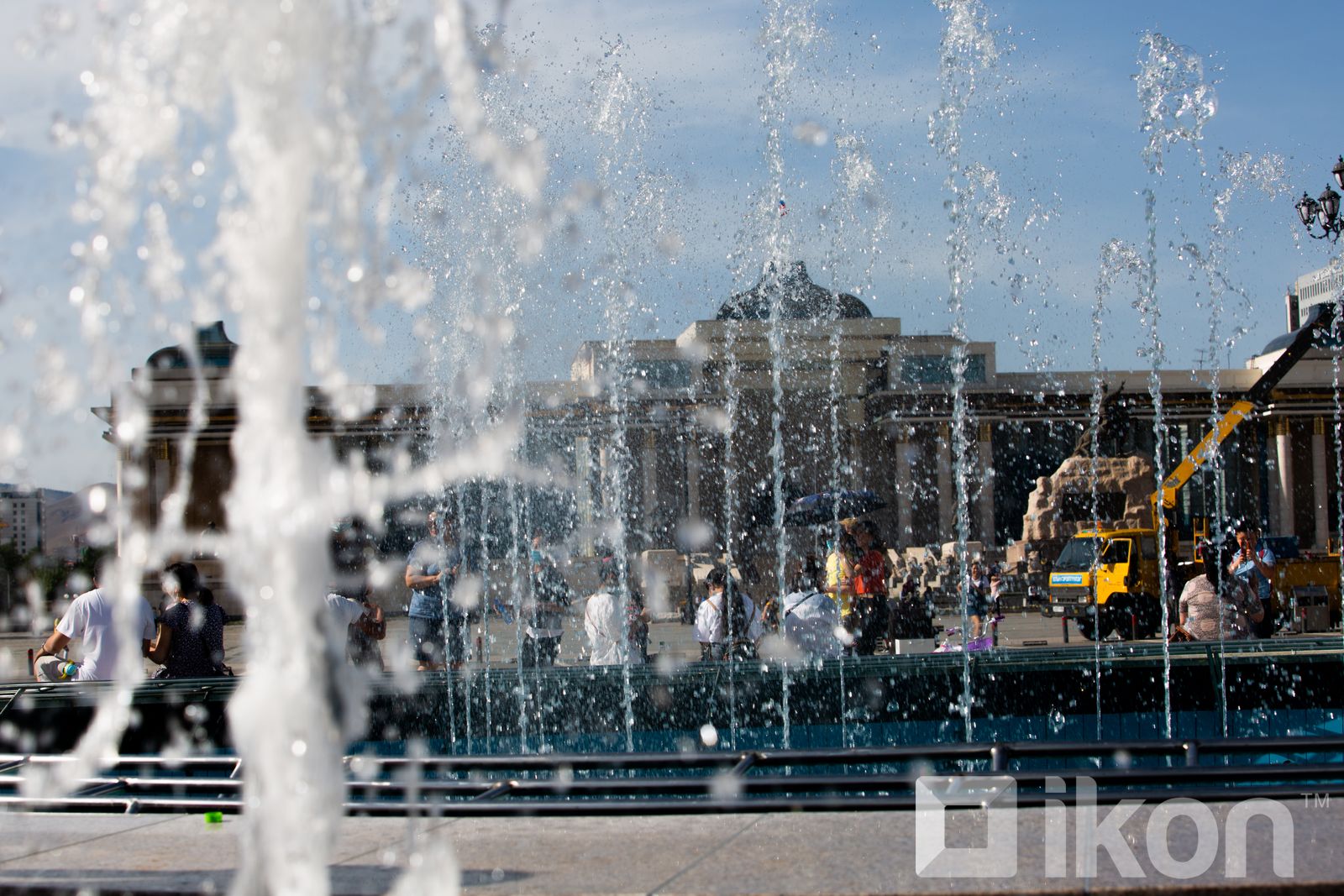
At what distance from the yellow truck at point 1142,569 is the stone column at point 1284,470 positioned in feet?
63.7

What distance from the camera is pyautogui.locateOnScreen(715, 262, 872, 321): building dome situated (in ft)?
108

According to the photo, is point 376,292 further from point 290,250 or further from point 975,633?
point 975,633

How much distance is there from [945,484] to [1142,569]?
65.8 ft

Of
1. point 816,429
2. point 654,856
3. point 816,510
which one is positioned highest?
point 816,429

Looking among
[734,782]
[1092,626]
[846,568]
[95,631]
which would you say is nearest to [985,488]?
[1092,626]

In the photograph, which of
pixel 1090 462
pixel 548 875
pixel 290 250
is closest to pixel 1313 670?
pixel 548 875

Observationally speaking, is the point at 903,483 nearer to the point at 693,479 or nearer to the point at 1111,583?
the point at 693,479

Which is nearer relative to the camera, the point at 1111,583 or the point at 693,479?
the point at 1111,583

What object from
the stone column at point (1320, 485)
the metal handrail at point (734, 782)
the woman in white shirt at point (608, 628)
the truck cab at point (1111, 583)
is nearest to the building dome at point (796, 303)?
the stone column at point (1320, 485)

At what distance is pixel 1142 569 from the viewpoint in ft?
58.7

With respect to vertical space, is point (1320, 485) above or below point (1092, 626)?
above

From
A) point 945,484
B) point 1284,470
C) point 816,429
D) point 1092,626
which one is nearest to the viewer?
point 1092,626

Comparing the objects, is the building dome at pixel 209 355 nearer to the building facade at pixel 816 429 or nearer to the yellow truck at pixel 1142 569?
the building facade at pixel 816 429

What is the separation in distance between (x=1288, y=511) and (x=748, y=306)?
15980 millimetres
